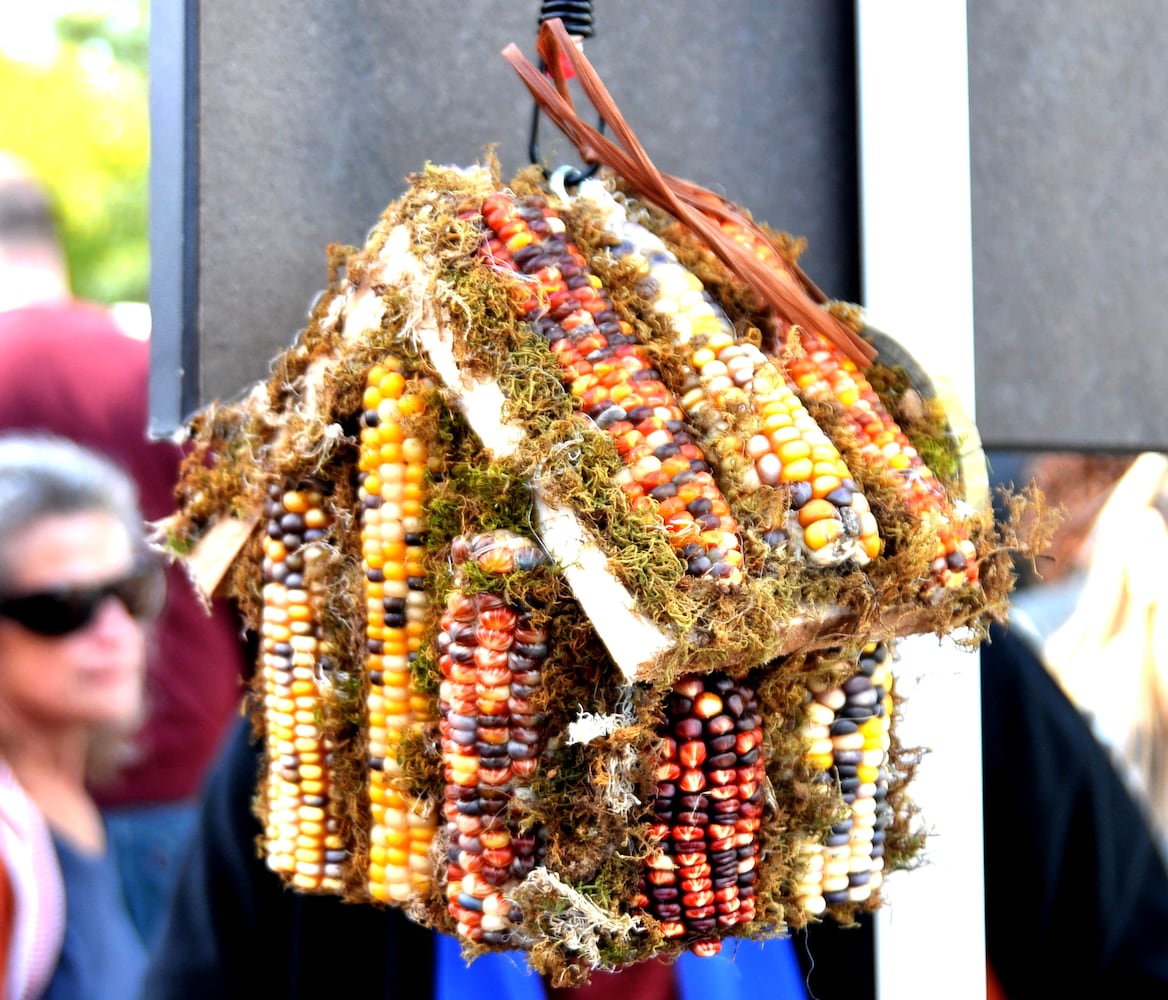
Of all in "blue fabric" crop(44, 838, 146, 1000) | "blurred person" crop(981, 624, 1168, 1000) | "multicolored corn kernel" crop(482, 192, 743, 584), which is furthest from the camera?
"blue fabric" crop(44, 838, 146, 1000)

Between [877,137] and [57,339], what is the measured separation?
123cm

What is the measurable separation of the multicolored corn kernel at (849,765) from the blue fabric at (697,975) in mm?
254

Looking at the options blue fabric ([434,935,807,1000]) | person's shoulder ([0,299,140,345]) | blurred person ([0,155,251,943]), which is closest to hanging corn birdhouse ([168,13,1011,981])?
blue fabric ([434,935,807,1000])

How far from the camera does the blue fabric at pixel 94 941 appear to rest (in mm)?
1381

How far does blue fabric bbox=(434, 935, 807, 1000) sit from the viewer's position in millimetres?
1042

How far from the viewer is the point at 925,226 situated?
1145 mm

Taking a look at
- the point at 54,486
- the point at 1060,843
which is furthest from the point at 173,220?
the point at 1060,843

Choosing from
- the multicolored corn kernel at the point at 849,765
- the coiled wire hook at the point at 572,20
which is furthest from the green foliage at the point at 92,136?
the multicolored corn kernel at the point at 849,765

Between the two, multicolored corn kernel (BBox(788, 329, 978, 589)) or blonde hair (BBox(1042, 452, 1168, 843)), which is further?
blonde hair (BBox(1042, 452, 1168, 843))

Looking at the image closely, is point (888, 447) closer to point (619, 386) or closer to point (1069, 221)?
point (619, 386)

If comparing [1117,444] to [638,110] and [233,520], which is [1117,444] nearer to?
[638,110]

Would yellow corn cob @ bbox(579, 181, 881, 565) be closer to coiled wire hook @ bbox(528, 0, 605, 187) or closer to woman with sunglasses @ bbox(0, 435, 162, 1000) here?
coiled wire hook @ bbox(528, 0, 605, 187)

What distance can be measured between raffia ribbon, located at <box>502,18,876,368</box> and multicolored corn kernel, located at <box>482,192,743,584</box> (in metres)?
0.08

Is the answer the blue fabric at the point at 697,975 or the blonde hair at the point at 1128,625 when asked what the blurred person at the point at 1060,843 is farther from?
the blonde hair at the point at 1128,625
